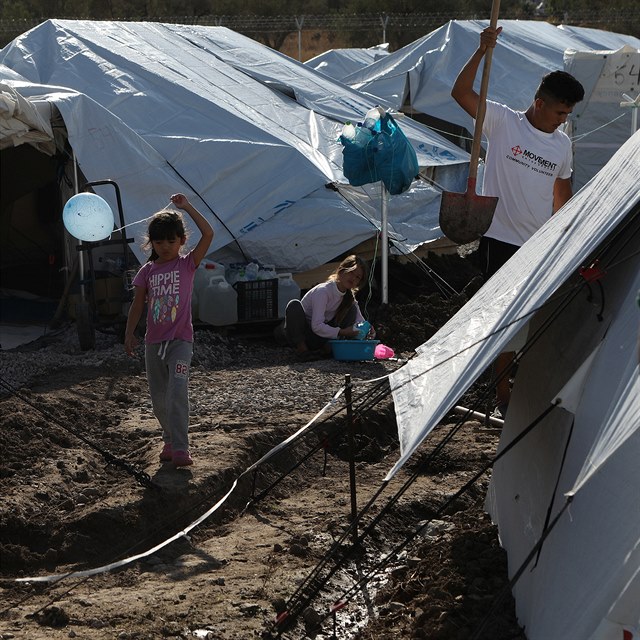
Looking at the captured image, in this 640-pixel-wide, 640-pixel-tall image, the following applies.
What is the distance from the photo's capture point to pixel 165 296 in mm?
5559

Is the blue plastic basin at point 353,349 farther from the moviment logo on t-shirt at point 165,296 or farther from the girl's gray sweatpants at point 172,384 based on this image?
the moviment logo on t-shirt at point 165,296

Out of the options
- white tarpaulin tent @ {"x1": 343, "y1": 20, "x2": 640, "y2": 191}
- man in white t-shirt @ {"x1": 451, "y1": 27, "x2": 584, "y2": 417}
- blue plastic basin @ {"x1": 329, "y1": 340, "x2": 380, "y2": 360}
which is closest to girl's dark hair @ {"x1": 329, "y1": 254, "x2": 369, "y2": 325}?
blue plastic basin @ {"x1": 329, "y1": 340, "x2": 380, "y2": 360}

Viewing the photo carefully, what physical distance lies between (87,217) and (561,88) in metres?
3.78

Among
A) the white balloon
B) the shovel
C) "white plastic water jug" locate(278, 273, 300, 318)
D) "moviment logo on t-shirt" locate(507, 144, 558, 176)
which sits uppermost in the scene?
"moviment logo on t-shirt" locate(507, 144, 558, 176)

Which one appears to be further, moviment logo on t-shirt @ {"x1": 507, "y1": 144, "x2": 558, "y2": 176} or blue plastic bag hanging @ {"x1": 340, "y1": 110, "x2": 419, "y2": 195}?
blue plastic bag hanging @ {"x1": 340, "y1": 110, "x2": 419, "y2": 195}

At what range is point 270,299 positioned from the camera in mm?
9891

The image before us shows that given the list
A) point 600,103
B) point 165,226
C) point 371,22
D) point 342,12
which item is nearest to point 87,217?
point 165,226

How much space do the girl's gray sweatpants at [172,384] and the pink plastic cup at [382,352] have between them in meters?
3.22

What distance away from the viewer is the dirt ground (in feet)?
13.2

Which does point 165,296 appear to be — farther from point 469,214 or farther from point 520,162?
point 520,162

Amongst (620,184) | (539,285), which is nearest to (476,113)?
(620,184)

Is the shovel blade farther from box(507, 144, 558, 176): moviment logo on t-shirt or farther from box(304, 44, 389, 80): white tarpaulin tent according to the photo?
box(304, 44, 389, 80): white tarpaulin tent

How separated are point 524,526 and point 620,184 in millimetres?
1298

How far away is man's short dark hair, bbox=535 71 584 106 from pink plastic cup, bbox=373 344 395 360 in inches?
133
